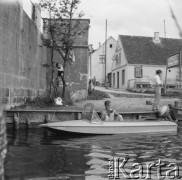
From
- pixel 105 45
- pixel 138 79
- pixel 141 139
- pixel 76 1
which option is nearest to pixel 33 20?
pixel 76 1

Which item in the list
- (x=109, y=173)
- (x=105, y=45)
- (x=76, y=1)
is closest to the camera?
(x=109, y=173)

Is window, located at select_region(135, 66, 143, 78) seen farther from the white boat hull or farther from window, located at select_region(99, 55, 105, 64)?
the white boat hull

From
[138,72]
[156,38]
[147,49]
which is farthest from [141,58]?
[156,38]

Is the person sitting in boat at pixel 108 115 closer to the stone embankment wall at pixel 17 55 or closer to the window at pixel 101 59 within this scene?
the stone embankment wall at pixel 17 55

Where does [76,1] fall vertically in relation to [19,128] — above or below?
above

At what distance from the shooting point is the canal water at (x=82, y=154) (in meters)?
6.64

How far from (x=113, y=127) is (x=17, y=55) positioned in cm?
524

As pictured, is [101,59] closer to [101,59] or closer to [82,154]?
[101,59]

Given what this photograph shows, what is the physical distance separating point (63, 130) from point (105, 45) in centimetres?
4070

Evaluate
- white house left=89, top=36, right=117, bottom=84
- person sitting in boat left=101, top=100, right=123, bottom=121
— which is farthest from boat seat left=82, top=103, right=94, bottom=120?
white house left=89, top=36, right=117, bottom=84

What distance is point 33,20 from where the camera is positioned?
18016 mm

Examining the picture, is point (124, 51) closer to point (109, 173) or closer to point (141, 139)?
point (141, 139)

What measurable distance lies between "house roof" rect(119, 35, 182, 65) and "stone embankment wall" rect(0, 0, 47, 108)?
2197 centimetres

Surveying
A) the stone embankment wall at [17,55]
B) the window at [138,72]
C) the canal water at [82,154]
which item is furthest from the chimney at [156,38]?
the canal water at [82,154]
